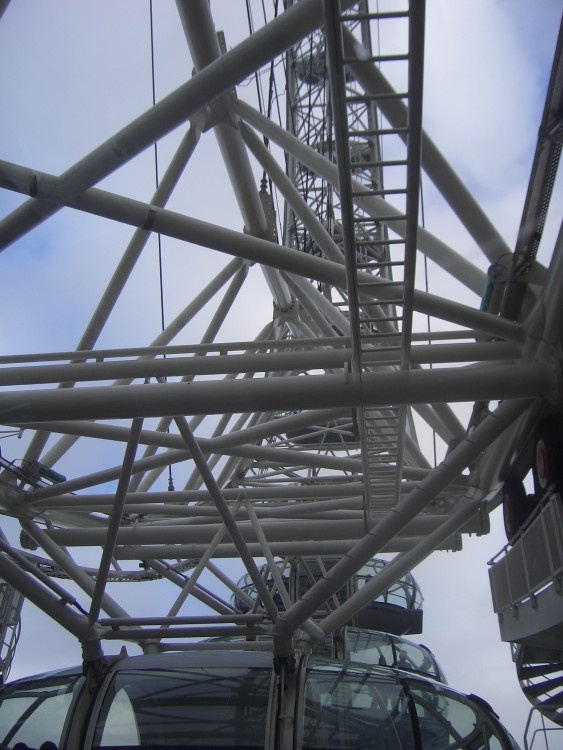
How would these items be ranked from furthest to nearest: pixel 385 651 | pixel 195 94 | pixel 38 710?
pixel 385 651
pixel 38 710
pixel 195 94

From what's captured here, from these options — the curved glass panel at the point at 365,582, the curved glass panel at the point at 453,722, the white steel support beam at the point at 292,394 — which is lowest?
the curved glass panel at the point at 453,722

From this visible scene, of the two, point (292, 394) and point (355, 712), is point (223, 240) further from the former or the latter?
point (355, 712)

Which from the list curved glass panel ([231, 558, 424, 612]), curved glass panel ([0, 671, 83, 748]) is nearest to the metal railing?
curved glass panel ([0, 671, 83, 748])

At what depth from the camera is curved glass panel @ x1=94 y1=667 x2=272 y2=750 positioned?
390 inches

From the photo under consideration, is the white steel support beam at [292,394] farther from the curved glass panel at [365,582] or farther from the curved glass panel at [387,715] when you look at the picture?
the curved glass panel at [365,582]

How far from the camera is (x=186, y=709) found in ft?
33.5

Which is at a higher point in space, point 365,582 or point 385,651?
point 365,582

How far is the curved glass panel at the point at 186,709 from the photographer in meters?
9.91

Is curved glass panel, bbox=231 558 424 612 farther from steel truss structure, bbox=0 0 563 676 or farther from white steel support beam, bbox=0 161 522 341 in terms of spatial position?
white steel support beam, bbox=0 161 522 341

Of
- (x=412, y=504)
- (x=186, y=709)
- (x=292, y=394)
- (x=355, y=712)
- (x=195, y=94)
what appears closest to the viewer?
(x=195, y=94)

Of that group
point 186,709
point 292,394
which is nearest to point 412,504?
point 292,394

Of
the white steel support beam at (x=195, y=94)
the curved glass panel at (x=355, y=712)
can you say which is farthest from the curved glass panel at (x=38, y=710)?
the white steel support beam at (x=195, y=94)

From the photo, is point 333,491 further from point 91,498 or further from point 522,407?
point 522,407

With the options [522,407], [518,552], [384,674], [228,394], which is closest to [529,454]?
[518,552]
